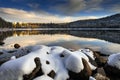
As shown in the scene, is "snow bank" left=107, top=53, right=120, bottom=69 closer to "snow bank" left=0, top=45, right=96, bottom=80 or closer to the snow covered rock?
the snow covered rock

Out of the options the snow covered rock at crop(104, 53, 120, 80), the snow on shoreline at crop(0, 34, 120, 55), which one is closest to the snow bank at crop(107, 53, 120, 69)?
the snow covered rock at crop(104, 53, 120, 80)

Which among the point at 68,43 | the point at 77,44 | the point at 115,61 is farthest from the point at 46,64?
the point at 68,43

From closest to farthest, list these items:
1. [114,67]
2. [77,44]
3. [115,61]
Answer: [115,61] < [114,67] < [77,44]

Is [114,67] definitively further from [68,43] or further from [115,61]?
[68,43]

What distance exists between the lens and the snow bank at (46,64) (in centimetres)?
1427

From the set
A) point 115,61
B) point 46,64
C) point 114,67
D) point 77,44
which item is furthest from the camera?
point 77,44

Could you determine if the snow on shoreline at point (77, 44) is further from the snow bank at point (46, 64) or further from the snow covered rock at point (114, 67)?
the snow bank at point (46, 64)

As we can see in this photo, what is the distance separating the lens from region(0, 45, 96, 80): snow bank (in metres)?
14.3

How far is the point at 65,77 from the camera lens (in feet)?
54.1

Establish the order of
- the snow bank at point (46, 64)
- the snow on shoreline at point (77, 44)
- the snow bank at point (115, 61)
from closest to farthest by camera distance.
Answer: the snow bank at point (46, 64) < the snow bank at point (115, 61) < the snow on shoreline at point (77, 44)

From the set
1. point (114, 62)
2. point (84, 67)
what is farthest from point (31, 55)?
point (114, 62)

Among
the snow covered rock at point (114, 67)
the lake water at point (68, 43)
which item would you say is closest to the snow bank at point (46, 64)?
the snow covered rock at point (114, 67)

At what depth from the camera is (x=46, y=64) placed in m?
16.5

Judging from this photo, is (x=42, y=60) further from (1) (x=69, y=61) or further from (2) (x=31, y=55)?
(1) (x=69, y=61)
